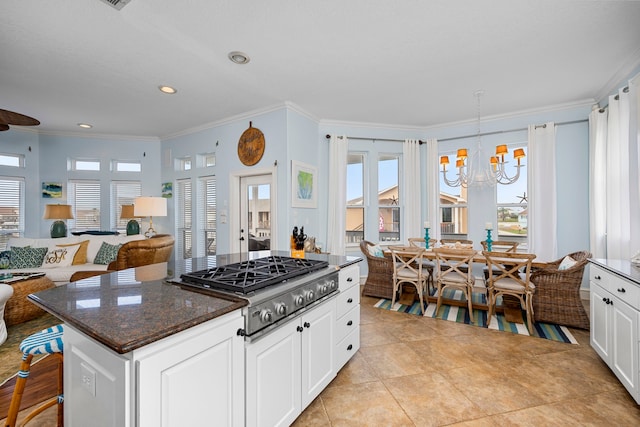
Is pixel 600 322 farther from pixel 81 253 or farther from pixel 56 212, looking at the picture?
pixel 56 212

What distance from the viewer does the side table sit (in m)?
3.06

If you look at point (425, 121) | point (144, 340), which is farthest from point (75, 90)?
point (425, 121)

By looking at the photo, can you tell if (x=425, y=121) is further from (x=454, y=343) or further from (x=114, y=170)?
(x=114, y=170)

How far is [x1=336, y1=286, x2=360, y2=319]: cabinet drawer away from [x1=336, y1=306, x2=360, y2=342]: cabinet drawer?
0.14 ft

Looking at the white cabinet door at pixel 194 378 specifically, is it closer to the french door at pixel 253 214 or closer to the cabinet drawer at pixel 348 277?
the cabinet drawer at pixel 348 277

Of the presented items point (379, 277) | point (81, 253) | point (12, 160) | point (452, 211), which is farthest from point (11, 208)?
point (452, 211)

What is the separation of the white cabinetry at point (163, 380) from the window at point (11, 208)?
5.62 meters

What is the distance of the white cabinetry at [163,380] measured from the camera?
88cm

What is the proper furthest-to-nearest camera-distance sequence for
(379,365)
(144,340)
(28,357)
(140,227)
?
(140,227) < (379,365) < (28,357) < (144,340)

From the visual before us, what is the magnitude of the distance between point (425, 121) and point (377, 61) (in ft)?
7.39

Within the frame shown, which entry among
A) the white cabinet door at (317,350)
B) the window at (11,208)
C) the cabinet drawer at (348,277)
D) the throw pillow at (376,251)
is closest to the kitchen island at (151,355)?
the white cabinet door at (317,350)

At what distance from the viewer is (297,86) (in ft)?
11.5

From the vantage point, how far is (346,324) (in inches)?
87.9

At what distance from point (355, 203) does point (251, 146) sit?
2052 mm
